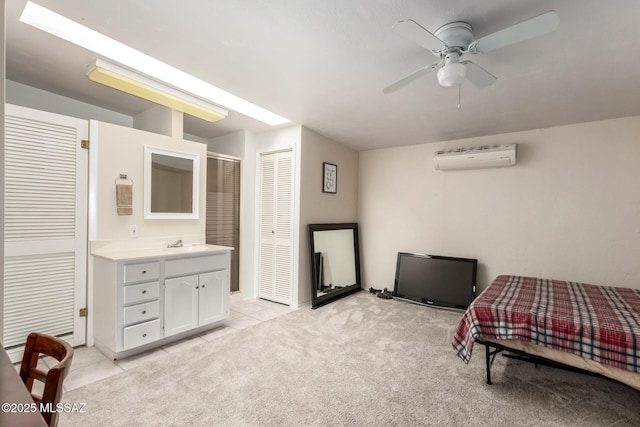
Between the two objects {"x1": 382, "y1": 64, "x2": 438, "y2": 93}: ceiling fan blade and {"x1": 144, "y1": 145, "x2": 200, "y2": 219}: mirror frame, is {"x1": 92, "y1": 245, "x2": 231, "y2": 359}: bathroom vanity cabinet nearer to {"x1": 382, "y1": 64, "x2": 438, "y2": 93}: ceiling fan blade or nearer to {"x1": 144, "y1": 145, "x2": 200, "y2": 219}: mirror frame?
{"x1": 144, "y1": 145, "x2": 200, "y2": 219}: mirror frame

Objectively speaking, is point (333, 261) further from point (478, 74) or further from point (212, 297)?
point (478, 74)

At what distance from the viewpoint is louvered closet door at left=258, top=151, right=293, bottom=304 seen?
407 centimetres

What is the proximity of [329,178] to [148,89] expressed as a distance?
252cm

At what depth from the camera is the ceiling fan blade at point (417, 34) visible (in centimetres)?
150

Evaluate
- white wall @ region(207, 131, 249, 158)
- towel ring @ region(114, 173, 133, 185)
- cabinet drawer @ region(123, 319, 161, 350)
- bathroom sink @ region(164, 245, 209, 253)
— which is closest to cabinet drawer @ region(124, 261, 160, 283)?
bathroom sink @ region(164, 245, 209, 253)

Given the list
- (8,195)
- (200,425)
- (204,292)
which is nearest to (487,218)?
(204,292)

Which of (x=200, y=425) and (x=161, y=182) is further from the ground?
(x=161, y=182)

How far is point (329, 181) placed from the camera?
445 centimetres

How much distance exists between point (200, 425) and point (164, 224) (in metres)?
2.11

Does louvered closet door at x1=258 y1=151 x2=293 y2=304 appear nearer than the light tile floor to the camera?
No

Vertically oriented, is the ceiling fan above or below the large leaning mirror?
above

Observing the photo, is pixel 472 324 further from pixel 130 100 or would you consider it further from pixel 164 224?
pixel 130 100

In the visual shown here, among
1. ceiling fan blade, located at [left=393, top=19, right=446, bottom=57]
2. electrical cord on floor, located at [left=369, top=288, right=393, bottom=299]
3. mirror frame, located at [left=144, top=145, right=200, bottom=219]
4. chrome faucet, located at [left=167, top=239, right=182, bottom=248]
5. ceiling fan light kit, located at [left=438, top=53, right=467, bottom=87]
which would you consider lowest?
Answer: electrical cord on floor, located at [left=369, top=288, right=393, bottom=299]

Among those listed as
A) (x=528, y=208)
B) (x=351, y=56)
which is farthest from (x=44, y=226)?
(x=528, y=208)
